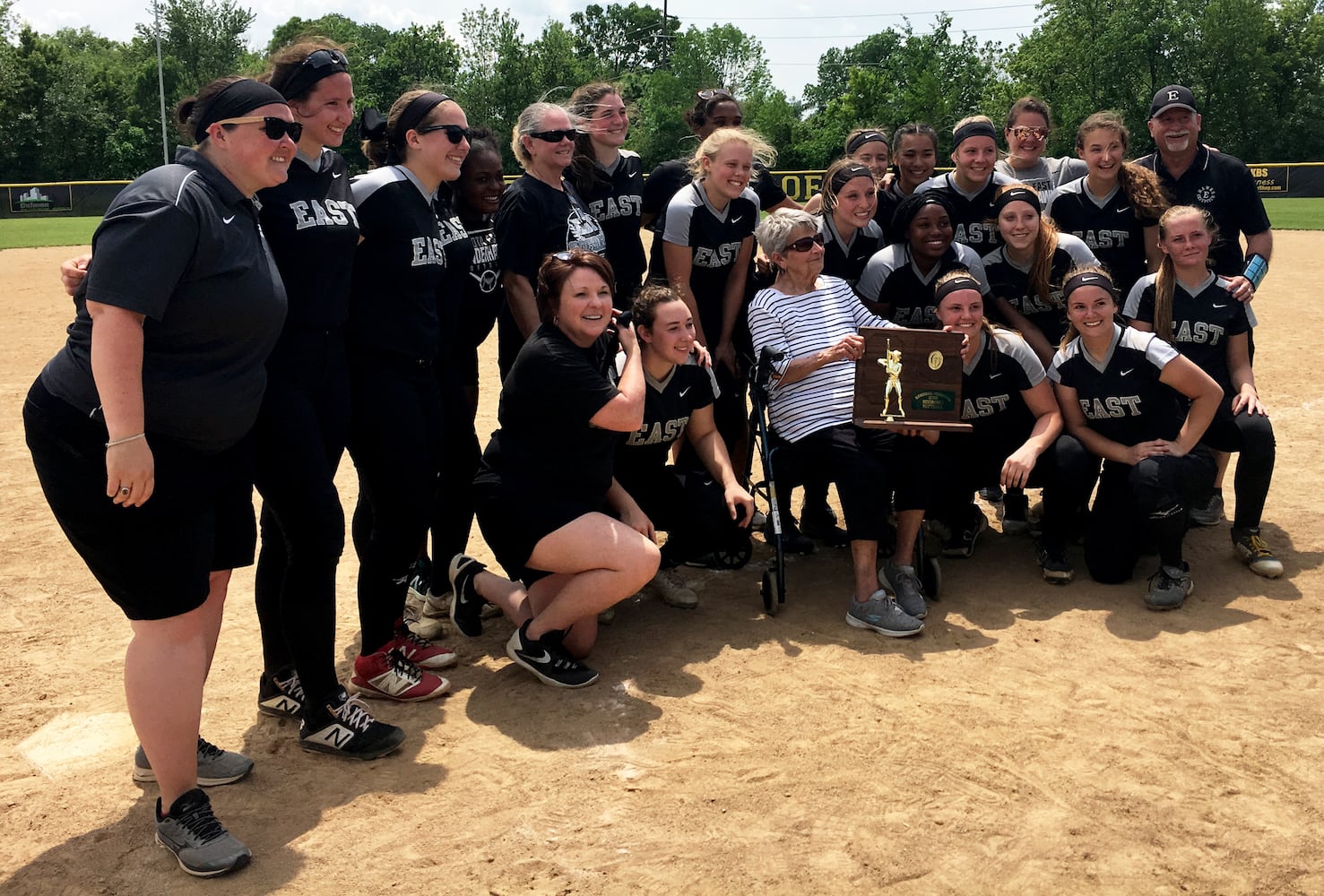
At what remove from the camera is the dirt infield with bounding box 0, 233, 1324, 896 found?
334 cm

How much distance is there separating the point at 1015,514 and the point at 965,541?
1.57 feet

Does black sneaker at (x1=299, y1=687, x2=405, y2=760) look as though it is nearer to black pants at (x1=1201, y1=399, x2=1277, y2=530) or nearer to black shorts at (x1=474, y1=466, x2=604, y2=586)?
black shorts at (x1=474, y1=466, x2=604, y2=586)

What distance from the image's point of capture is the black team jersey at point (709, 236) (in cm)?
585

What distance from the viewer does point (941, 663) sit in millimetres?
4750

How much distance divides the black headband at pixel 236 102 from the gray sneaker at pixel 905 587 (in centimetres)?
333

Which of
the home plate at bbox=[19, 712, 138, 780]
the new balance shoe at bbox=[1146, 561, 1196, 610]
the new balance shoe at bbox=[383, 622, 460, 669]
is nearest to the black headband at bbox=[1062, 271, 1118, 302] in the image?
the new balance shoe at bbox=[1146, 561, 1196, 610]

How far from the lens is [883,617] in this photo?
5039 millimetres

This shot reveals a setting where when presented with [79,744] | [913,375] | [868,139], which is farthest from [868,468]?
[79,744]

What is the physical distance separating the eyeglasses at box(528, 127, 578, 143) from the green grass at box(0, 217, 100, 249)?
63.4 feet

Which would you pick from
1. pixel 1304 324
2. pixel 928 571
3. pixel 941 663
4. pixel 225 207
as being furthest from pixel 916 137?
pixel 1304 324

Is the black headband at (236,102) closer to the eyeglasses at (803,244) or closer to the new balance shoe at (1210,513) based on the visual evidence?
the eyeglasses at (803,244)

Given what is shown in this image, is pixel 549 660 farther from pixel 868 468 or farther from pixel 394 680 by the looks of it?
pixel 868 468

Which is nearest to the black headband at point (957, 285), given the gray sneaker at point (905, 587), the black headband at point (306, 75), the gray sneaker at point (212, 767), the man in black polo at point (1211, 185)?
the gray sneaker at point (905, 587)

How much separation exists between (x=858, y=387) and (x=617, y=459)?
3.79ft
